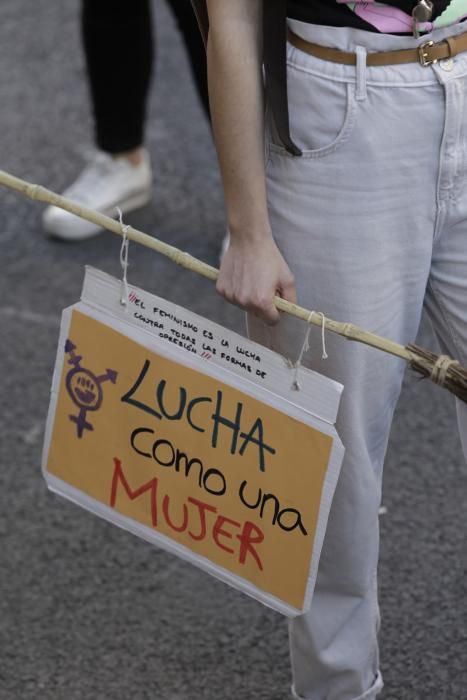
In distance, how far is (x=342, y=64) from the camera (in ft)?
4.82

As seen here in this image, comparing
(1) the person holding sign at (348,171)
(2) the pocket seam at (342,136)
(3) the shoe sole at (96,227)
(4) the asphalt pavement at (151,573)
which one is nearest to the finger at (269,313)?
(1) the person holding sign at (348,171)

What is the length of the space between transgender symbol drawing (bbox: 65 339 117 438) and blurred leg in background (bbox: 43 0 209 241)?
144cm

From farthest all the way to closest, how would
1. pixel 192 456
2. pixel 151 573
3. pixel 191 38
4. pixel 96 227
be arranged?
pixel 96 227 < pixel 191 38 < pixel 151 573 < pixel 192 456

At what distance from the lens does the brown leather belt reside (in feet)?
4.80

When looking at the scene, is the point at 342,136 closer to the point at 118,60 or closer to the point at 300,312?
the point at 300,312

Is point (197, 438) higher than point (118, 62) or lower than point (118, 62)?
higher

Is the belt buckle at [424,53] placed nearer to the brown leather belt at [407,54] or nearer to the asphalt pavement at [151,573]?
the brown leather belt at [407,54]

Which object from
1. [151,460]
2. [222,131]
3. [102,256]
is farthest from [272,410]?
[102,256]

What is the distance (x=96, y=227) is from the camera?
11.1 feet

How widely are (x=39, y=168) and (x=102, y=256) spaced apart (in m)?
0.51

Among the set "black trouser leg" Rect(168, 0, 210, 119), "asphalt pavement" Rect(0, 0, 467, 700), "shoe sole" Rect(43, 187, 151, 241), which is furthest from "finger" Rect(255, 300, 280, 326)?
"shoe sole" Rect(43, 187, 151, 241)

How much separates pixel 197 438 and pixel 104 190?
1886mm

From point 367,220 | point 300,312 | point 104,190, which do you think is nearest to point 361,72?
point 367,220

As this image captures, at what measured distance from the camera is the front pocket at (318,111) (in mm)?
1469
